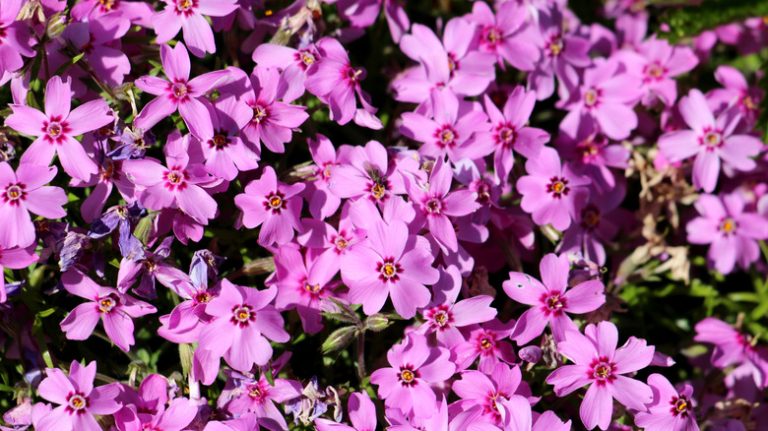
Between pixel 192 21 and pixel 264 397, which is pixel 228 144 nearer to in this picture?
pixel 192 21

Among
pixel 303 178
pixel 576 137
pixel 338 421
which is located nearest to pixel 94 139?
pixel 303 178

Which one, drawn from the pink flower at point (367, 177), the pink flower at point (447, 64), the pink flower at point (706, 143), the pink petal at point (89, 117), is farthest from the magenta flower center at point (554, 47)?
the pink petal at point (89, 117)

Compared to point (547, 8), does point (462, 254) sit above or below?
below

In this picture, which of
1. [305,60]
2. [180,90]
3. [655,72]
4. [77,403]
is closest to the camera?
[77,403]

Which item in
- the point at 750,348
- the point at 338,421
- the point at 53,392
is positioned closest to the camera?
the point at 53,392

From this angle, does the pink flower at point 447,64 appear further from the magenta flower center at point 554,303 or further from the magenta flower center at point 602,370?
the magenta flower center at point 602,370

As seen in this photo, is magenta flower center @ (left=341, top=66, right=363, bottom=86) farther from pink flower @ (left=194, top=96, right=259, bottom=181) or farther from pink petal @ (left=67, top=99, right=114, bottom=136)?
pink petal @ (left=67, top=99, right=114, bottom=136)

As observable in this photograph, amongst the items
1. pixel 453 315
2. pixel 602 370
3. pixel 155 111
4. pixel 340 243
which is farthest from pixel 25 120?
pixel 602 370

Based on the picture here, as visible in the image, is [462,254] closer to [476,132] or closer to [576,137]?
[476,132]

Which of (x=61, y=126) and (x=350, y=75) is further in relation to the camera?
(x=350, y=75)
